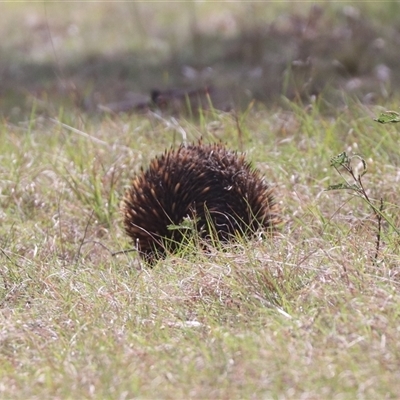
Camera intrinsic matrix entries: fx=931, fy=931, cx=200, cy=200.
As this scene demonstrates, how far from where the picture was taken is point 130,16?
35.3 ft

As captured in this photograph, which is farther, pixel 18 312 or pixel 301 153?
pixel 301 153

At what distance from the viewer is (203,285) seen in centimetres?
341

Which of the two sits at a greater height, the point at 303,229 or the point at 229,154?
the point at 229,154

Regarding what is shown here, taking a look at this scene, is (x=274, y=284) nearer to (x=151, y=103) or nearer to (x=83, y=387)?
(x=83, y=387)

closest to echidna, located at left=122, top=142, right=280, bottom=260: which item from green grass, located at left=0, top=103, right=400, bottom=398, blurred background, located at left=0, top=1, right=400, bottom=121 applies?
green grass, located at left=0, top=103, right=400, bottom=398

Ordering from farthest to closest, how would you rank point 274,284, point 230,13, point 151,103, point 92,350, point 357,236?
point 230,13 < point 151,103 < point 357,236 < point 274,284 < point 92,350

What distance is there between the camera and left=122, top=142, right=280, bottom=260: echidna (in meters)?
4.13

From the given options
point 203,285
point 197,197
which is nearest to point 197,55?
point 197,197

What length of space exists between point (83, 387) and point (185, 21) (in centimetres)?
809

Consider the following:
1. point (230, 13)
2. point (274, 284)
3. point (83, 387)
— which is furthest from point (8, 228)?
point (230, 13)

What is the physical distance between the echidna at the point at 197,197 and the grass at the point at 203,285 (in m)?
0.17

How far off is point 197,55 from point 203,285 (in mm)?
5394

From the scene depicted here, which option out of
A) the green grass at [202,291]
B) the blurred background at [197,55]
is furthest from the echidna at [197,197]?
the blurred background at [197,55]

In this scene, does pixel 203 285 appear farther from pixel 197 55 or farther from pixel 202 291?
pixel 197 55
